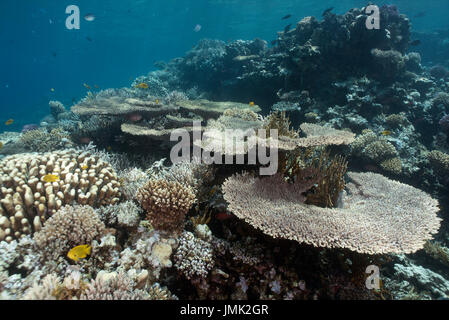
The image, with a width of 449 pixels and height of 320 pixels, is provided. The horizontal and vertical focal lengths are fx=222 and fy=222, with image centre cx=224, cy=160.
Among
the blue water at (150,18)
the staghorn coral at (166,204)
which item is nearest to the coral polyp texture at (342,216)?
the staghorn coral at (166,204)

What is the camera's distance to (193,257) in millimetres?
3090

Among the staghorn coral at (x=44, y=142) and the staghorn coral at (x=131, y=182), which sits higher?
the staghorn coral at (x=44, y=142)

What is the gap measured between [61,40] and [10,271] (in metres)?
134

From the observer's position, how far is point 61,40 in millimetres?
101188

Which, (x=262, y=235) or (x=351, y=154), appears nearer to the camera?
(x=262, y=235)

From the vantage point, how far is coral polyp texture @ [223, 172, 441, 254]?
8.91 ft

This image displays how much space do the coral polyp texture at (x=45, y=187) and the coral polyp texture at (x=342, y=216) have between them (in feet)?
7.50

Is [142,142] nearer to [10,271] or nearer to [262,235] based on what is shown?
[10,271]

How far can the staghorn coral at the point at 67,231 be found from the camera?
2.89 metres

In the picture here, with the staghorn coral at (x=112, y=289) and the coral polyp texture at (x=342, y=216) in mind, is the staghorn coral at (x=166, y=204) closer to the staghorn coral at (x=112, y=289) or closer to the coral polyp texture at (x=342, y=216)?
the coral polyp texture at (x=342, y=216)

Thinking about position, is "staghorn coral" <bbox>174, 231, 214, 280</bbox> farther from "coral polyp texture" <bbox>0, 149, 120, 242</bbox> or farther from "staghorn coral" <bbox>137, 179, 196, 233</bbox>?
"coral polyp texture" <bbox>0, 149, 120, 242</bbox>
